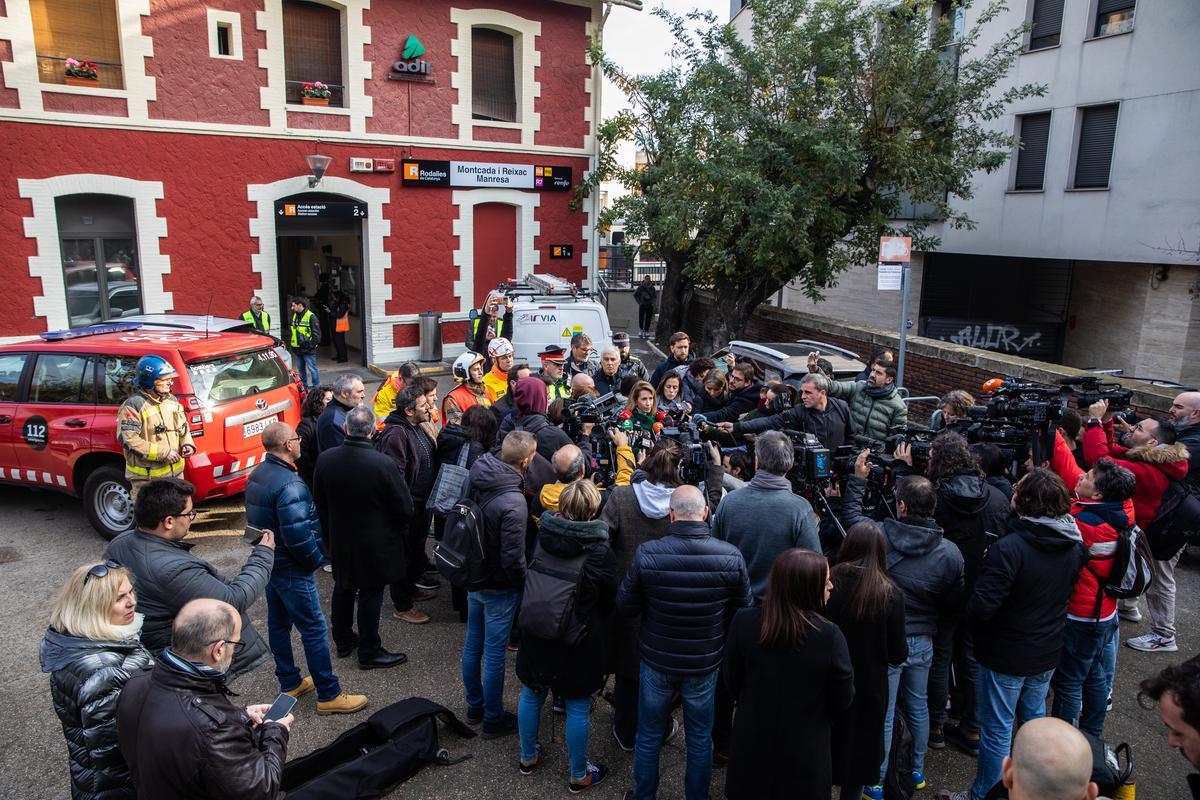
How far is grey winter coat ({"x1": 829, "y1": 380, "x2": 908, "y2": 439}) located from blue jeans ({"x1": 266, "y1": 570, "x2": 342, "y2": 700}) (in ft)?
14.6

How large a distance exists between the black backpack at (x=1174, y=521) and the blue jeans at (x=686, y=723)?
3.58 m

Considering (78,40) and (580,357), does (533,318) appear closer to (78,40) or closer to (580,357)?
(580,357)

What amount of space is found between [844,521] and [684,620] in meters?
1.60

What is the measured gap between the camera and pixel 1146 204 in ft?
48.2

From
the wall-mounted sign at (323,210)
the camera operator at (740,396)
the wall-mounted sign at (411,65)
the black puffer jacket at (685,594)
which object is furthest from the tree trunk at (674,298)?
the black puffer jacket at (685,594)

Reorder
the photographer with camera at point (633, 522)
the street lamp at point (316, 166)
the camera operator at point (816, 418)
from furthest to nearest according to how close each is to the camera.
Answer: the street lamp at point (316, 166) → the camera operator at point (816, 418) → the photographer with camera at point (633, 522)

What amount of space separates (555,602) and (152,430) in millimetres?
Answer: 4406

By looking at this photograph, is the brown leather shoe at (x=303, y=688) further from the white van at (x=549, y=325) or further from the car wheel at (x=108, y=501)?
the white van at (x=549, y=325)

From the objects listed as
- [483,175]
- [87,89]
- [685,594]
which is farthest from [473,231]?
[685,594]

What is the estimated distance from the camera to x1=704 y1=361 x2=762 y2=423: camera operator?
7.59 metres

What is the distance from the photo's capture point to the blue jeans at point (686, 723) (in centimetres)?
389

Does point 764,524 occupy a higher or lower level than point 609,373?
lower

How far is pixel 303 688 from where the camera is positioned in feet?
16.7

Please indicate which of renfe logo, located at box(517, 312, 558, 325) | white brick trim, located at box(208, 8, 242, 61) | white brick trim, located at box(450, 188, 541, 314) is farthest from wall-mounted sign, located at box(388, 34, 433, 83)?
renfe logo, located at box(517, 312, 558, 325)
